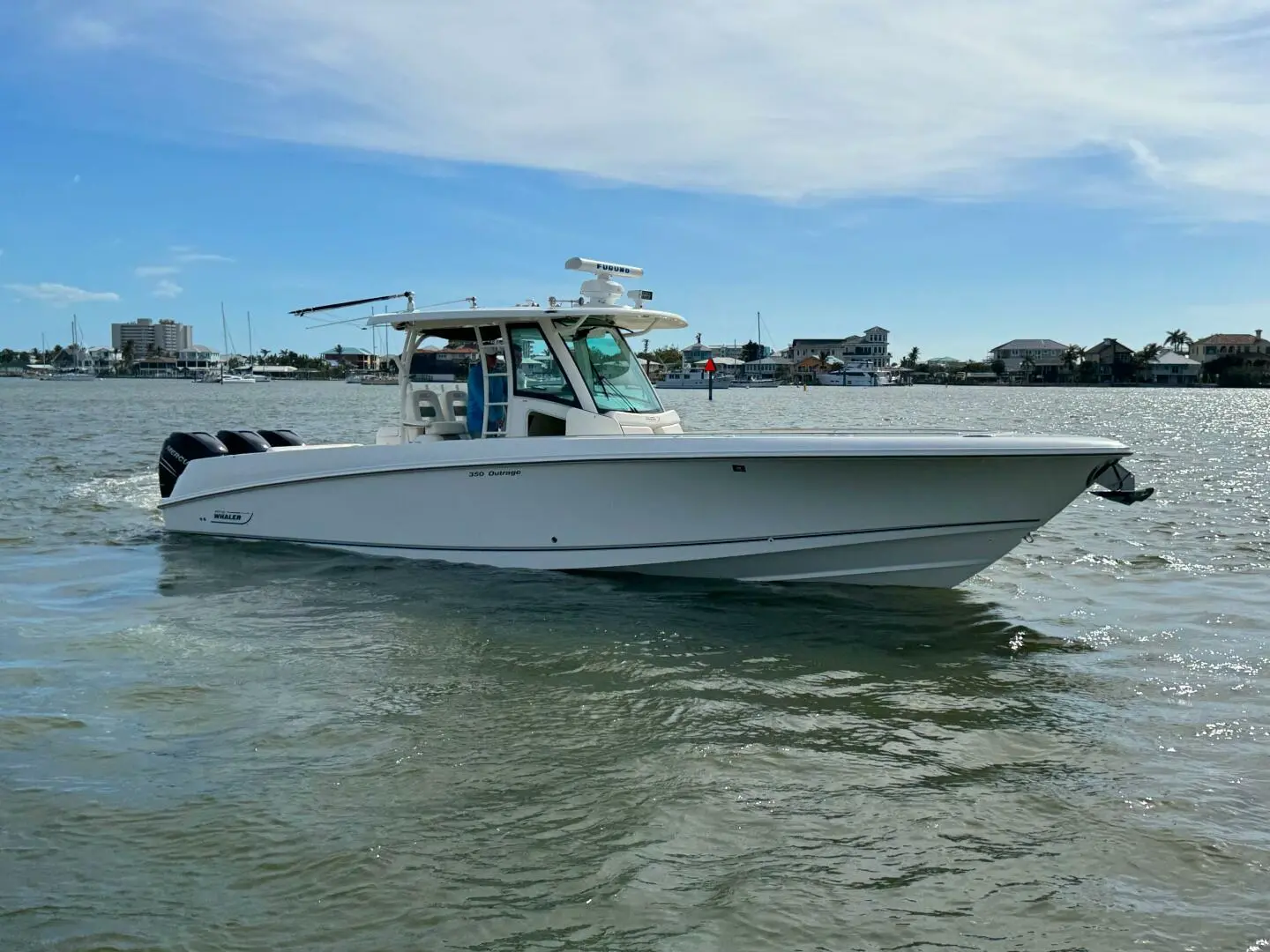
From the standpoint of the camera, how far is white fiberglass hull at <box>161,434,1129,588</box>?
841 centimetres

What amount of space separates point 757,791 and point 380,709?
7.53 feet

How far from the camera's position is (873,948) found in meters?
3.85

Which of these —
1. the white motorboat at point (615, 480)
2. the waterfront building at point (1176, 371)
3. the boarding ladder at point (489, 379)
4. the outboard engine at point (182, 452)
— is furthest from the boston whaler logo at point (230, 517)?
the waterfront building at point (1176, 371)

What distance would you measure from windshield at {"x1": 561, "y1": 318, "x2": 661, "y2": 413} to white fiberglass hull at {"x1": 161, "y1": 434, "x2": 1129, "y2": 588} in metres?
0.91

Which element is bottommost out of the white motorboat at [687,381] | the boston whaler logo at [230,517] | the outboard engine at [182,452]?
the boston whaler logo at [230,517]

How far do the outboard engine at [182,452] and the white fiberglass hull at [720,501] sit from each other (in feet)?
6.09

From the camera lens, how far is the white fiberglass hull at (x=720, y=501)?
8406 mm

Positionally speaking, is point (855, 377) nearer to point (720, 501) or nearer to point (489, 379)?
point (489, 379)

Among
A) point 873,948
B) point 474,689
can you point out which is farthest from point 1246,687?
point 474,689

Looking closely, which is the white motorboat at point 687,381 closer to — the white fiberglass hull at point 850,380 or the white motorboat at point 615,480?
the white fiberglass hull at point 850,380

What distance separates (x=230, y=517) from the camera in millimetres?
11234

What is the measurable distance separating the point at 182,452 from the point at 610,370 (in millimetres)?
4903

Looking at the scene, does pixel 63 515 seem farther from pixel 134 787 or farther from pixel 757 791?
pixel 757 791

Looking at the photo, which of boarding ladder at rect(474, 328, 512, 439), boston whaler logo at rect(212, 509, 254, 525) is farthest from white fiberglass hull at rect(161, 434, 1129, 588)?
boston whaler logo at rect(212, 509, 254, 525)
